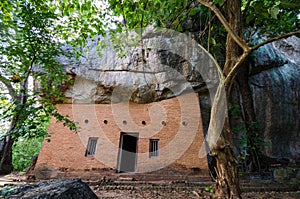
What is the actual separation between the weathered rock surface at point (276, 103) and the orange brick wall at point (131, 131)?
3258mm

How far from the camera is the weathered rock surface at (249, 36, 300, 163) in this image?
771 cm

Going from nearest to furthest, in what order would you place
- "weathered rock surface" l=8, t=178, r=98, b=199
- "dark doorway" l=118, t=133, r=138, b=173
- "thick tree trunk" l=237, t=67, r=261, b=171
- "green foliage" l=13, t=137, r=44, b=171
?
"weathered rock surface" l=8, t=178, r=98, b=199 < "thick tree trunk" l=237, t=67, r=261, b=171 < "dark doorway" l=118, t=133, r=138, b=173 < "green foliage" l=13, t=137, r=44, b=171

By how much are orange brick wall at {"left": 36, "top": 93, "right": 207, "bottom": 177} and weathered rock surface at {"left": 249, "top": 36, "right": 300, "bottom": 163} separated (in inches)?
128

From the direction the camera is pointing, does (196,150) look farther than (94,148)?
No

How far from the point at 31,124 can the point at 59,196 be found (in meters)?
1.15

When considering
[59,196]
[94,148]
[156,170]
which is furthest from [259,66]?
[59,196]

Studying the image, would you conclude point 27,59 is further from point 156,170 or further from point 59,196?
point 156,170

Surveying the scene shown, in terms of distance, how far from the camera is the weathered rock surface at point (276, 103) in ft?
A: 25.3

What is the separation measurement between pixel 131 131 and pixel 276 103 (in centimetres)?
706

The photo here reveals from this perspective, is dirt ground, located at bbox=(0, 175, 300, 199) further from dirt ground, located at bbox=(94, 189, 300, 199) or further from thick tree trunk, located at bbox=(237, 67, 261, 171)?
thick tree trunk, located at bbox=(237, 67, 261, 171)

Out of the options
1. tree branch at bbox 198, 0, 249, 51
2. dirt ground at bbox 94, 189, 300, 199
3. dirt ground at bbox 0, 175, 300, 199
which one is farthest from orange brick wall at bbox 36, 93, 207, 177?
tree branch at bbox 198, 0, 249, 51

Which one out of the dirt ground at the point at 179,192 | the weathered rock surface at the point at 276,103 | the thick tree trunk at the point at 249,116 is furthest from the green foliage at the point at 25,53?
the weathered rock surface at the point at 276,103

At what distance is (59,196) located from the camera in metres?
2.23

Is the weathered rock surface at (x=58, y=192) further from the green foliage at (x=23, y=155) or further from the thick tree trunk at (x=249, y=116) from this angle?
the green foliage at (x=23, y=155)
